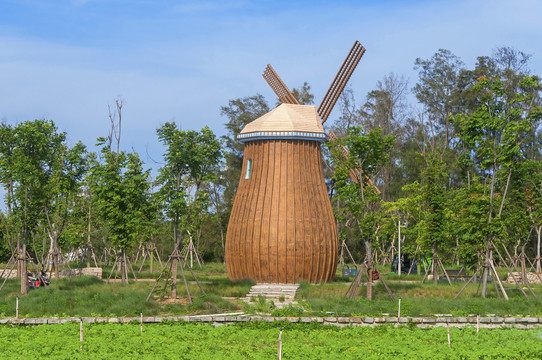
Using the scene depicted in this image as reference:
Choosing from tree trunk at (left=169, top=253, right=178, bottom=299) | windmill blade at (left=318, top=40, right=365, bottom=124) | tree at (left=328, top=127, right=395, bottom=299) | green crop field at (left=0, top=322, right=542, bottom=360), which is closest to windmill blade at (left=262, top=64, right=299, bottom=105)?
windmill blade at (left=318, top=40, right=365, bottom=124)

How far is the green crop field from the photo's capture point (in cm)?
1164

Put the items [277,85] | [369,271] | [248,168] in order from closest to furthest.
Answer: [369,271] < [248,168] < [277,85]

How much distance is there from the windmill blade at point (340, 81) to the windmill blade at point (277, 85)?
1.74 meters

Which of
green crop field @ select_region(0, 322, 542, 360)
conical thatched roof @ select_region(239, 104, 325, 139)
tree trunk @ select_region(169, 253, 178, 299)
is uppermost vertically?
conical thatched roof @ select_region(239, 104, 325, 139)

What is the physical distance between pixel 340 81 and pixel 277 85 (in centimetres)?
297

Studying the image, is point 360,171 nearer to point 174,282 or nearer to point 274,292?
point 274,292

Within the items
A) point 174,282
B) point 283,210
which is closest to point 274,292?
point 283,210

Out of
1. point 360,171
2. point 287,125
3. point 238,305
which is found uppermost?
point 287,125

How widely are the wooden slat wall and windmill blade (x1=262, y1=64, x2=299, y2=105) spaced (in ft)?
16.7

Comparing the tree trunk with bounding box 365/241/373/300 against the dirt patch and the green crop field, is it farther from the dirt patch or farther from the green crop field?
the dirt patch

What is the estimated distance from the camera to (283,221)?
922 inches

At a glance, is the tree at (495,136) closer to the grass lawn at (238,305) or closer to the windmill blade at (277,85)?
the grass lawn at (238,305)

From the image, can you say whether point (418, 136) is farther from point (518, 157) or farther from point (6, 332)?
point (6, 332)

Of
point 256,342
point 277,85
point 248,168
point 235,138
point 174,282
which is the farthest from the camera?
point 235,138
